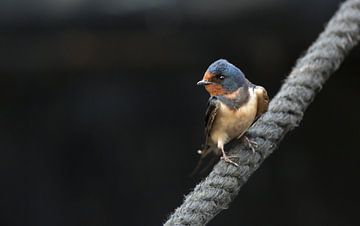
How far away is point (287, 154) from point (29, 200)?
781 mm

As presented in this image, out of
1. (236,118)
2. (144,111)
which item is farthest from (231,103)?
(144,111)

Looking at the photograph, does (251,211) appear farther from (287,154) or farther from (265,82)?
(265,82)

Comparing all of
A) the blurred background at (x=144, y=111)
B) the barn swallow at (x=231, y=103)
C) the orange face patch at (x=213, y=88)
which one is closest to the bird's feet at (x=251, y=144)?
the barn swallow at (x=231, y=103)

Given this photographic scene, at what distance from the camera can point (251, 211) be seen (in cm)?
331

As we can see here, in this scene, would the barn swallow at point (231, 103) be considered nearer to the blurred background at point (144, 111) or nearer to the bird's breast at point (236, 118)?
the bird's breast at point (236, 118)

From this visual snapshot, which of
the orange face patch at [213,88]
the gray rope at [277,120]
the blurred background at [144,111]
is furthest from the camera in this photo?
the blurred background at [144,111]

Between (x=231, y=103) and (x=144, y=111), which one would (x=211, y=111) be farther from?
(x=144, y=111)

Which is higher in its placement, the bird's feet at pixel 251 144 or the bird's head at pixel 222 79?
the bird's head at pixel 222 79

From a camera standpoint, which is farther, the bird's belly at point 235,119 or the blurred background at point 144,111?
the blurred background at point 144,111

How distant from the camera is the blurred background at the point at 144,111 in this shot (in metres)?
2.93

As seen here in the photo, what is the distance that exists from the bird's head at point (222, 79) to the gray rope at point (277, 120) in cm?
11

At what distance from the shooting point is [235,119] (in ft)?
6.77

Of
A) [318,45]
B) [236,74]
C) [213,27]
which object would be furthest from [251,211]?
[236,74]

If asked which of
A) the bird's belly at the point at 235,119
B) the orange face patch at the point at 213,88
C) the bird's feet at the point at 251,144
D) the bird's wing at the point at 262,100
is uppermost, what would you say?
the orange face patch at the point at 213,88
